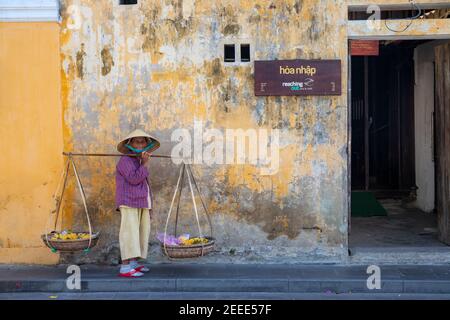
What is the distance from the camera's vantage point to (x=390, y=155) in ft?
41.5

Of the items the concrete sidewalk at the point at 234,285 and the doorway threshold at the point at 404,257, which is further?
the doorway threshold at the point at 404,257

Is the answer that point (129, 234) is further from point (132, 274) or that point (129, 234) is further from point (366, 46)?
point (366, 46)

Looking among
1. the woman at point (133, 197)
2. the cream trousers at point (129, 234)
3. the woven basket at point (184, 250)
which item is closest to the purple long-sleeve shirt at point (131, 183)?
the woman at point (133, 197)

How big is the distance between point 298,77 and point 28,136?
12.5 ft

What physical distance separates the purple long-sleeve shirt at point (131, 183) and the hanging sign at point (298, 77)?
6.35 ft

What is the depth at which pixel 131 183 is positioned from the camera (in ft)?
23.1

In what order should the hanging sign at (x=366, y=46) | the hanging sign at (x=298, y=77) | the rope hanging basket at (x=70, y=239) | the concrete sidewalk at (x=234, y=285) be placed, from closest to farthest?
the concrete sidewalk at (x=234, y=285), the rope hanging basket at (x=70, y=239), the hanging sign at (x=298, y=77), the hanging sign at (x=366, y=46)

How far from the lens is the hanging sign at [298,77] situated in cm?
764

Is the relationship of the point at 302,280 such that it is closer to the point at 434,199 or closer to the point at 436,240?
the point at 436,240

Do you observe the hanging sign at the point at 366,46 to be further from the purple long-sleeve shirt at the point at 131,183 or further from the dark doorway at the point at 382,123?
the dark doorway at the point at 382,123

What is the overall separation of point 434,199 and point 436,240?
2.74m

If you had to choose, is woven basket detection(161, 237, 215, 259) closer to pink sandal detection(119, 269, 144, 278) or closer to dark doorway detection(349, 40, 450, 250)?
pink sandal detection(119, 269, 144, 278)

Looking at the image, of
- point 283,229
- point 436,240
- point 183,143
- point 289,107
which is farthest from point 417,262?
point 183,143

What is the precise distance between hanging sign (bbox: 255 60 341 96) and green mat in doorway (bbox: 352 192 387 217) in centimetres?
434
